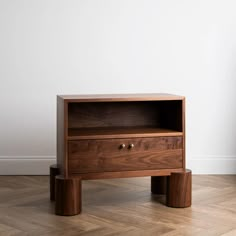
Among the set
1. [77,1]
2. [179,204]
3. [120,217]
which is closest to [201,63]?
[77,1]

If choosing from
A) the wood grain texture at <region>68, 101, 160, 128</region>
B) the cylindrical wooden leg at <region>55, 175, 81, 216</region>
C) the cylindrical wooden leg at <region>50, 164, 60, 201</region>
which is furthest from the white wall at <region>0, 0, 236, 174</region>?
the cylindrical wooden leg at <region>55, 175, 81, 216</region>

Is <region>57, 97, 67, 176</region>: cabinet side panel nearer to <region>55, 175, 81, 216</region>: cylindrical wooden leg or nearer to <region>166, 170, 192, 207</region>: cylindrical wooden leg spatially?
<region>55, 175, 81, 216</region>: cylindrical wooden leg

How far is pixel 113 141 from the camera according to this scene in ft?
9.64

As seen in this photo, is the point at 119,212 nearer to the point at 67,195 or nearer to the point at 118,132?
the point at 67,195

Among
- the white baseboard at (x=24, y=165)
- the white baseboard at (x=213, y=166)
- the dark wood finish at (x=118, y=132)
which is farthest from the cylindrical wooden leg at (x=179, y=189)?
the white baseboard at (x=24, y=165)

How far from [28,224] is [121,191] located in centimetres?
88

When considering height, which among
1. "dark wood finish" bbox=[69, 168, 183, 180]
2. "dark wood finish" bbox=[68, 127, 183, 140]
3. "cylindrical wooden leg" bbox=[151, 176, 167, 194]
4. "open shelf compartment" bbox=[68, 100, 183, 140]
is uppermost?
"open shelf compartment" bbox=[68, 100, 183, 140]

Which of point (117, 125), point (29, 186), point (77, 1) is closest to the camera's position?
point (117, 125)

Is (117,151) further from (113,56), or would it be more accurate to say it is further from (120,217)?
(113,56)

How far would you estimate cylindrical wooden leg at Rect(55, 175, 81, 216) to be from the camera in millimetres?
2850

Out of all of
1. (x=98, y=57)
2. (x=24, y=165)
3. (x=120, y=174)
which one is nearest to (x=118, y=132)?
(x=120, y=174)

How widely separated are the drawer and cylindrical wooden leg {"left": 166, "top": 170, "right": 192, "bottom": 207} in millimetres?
68

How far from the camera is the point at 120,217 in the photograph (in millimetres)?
2840

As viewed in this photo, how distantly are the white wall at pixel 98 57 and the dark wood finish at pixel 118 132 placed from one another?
2.81 feet
